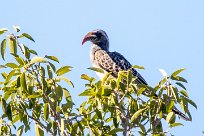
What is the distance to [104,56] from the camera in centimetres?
1052

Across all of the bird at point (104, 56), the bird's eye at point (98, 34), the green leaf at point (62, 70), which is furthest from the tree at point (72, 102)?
the bird's eye at point (98, 34)

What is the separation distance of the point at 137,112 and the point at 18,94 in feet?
3.41

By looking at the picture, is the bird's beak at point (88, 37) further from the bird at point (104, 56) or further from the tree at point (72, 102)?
the tree at point (72, 102)

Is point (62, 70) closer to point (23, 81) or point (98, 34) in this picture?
point (23, 81)

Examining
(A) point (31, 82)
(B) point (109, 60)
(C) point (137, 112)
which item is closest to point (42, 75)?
(A) point (31, 82)

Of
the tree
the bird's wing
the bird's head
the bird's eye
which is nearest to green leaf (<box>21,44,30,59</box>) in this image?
the tree

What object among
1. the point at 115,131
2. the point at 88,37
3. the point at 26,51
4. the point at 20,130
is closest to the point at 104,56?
the point at 88,37

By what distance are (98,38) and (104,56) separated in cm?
87

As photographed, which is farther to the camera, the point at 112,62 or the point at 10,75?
the point at 112,62

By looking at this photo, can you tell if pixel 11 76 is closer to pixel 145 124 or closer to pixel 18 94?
pixel 18 94

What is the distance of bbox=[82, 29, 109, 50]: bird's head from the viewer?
11.2 m

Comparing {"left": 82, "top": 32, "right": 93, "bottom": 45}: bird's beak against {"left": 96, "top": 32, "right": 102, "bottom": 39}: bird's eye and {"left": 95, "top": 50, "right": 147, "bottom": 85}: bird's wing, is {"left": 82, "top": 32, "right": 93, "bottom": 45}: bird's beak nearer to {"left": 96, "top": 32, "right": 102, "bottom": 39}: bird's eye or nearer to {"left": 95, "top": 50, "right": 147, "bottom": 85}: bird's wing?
{"left": 96, "top": 32, "right": 102, "bottom": 39}: bird's eye

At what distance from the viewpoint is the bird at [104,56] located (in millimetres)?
10008

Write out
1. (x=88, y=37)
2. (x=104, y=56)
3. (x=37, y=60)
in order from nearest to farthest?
1. (x=37, y=60)
2. (x=104, y=56)
3. (x=88, y=37)
